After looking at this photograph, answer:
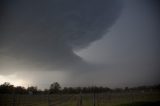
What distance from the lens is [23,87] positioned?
229 ft

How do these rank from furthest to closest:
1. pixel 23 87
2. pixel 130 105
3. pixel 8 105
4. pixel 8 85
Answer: pixel 23 87 → pixel 8 85 → pixel 8 105 → pixel 130 105

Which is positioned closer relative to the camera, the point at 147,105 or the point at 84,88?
the point at 147,105

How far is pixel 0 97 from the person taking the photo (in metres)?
26.8

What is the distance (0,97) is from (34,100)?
28.7 ft

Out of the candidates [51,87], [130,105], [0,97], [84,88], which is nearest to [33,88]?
[51,87]

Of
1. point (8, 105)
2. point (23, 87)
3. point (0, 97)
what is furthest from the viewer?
point (23, 87)

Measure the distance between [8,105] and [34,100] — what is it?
10.4 metres

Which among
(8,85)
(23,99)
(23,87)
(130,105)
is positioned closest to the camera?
(130,105)

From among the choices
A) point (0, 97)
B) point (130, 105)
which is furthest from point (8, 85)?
point (130, 105)

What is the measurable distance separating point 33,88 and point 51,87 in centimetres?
1702

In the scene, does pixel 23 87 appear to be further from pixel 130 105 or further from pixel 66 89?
pixel 130 105

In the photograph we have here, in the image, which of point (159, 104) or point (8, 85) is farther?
point (8, 85)

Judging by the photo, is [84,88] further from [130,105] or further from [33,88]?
[130,105]

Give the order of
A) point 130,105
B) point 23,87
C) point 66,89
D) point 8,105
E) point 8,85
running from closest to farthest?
point 130,105 < point 8,105 < point 8,85 < point 23,87 < point 66,89
